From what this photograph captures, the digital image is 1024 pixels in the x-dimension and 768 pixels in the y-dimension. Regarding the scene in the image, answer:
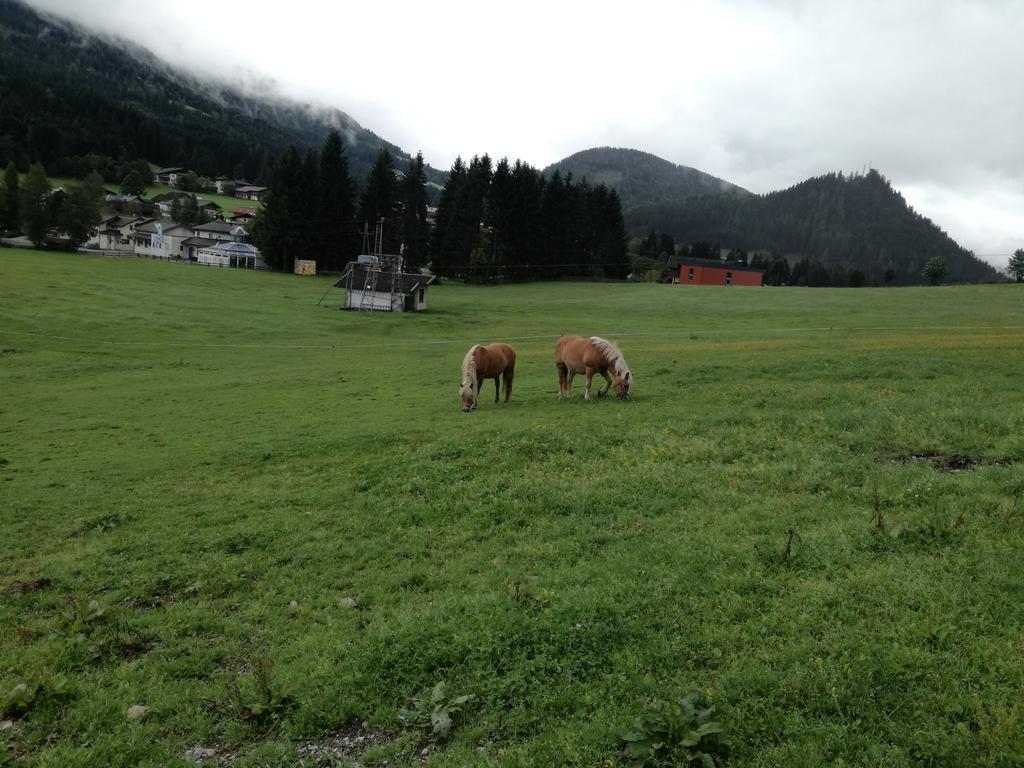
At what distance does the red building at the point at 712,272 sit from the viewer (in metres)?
110

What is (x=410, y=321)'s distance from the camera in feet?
170

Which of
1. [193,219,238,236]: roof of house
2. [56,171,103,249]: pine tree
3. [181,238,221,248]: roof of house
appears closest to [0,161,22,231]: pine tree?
[56,171,103,249]: pine tree

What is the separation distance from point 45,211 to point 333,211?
1431 inches

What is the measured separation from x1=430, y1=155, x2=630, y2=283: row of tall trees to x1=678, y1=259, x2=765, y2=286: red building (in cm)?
1647

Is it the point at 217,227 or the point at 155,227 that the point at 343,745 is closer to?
the point at 155,227

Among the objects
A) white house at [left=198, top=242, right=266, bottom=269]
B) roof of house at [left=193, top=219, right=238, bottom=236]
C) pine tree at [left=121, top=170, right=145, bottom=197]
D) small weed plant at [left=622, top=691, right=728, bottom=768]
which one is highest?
pine tree at [left=121, top=170, right=145, bottom=197]

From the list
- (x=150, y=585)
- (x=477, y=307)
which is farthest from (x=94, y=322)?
(x=150, y=585)

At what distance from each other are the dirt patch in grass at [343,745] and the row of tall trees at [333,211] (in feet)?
273

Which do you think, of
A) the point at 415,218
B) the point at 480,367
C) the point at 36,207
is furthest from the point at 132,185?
the point at 480,367

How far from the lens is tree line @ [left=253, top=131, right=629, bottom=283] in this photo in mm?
87375

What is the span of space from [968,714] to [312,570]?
745 centimetres

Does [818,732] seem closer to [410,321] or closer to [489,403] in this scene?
[489,403]

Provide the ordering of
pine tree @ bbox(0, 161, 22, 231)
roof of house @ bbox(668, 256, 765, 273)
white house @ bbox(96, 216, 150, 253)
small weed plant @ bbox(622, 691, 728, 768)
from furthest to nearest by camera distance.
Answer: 1. white house @ bbox(96, 216, 150, 253)
2. roof of house @ bbox(668, 256, 765, 273)
3. pine tree @ bbox(0, 161, 22, 231)
4. small weed plant @ bbox(622, 691, 728, 768)

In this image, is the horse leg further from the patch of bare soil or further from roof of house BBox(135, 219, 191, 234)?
roof of house BBox(135, 219, 191, 234)
